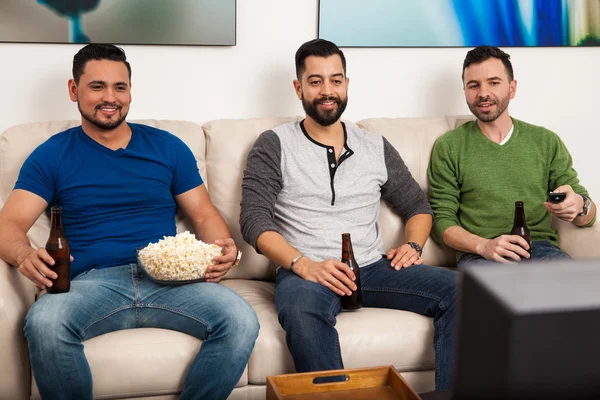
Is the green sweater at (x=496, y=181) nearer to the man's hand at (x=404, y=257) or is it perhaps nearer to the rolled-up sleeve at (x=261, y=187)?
the man's hand at (x=404, y=257)

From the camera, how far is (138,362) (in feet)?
6.49

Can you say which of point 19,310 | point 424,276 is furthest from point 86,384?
point 424,276

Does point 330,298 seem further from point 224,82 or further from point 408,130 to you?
point 224,82

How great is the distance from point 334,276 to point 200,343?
462mm

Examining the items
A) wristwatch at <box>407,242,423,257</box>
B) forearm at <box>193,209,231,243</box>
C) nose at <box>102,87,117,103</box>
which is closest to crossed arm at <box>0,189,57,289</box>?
nose at <box>102,87,117,103</box>

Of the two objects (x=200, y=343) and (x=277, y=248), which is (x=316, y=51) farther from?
(x=200, y=343)

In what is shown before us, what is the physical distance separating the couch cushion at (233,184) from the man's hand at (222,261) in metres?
0.40

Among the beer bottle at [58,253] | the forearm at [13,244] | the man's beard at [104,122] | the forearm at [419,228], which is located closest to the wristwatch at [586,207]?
the forearm at [419,228]

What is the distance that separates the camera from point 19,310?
201 cm

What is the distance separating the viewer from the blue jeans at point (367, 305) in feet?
6.55

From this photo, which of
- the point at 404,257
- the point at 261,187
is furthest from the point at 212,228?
the point at 404,257

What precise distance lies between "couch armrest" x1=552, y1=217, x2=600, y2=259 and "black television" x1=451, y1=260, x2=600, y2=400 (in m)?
2.14

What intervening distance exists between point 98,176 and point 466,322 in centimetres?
197

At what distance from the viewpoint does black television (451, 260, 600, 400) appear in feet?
1.56
